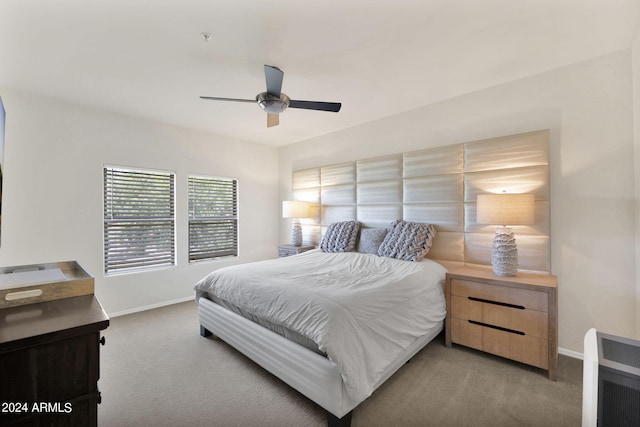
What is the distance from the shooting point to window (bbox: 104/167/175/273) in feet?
11.6

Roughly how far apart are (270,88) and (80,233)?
2.88 m

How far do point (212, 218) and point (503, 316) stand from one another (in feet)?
13.2

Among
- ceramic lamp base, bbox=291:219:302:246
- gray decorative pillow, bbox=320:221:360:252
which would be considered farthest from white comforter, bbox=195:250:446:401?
ceramic lamp base, bbox=291:219:302:246

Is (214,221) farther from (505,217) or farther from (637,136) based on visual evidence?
(637,136)

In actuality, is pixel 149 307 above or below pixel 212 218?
below

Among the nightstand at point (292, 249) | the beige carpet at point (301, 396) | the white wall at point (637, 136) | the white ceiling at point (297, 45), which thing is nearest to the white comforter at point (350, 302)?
the beige carpet at point (301, 396)

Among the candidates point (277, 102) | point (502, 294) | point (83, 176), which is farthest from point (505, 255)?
point (83, 176)

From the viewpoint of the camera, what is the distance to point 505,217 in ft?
7.72

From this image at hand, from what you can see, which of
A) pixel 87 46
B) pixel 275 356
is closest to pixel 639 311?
pixel 275 356

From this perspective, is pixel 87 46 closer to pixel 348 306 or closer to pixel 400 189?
pixel 348 306

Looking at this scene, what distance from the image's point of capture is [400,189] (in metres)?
3.53

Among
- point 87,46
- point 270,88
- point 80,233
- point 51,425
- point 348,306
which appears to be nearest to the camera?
point 51,425

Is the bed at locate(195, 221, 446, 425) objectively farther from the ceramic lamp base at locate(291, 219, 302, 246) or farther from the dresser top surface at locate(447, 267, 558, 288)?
the ceramic lamp base at locate(291, 219, 302, 246)

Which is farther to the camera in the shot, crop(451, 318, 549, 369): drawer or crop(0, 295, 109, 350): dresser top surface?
crop(451, 318, 549, 369): drawer
